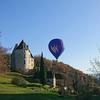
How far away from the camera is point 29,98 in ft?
143

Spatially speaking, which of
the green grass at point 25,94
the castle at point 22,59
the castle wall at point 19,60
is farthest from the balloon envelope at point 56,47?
the castle wall at point 19,60

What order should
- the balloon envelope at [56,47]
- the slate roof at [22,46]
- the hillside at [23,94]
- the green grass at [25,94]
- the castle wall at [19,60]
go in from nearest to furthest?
the green grass at [25,94], the hillside at [23,94], the balloon envelope at [56,47], the castle wall at [19,60], the slate roof at [22,46]

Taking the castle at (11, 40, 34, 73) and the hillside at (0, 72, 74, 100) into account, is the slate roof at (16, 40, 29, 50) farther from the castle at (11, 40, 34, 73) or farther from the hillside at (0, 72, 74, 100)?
the hillside at (0, 72, 74, 100)

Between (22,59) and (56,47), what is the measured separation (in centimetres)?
6000

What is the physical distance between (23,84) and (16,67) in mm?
49948

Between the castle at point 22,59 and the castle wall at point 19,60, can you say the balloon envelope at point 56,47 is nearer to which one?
the castle at point 22,59

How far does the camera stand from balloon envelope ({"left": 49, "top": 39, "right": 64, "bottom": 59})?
66312mm

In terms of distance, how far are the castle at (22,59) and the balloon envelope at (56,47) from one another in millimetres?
52236

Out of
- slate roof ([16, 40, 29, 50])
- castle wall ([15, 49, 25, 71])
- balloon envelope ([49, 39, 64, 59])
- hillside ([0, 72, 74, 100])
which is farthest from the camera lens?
slate roof ([16, 40, 29, 50])

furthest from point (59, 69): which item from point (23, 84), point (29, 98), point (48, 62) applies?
point (29, 98)

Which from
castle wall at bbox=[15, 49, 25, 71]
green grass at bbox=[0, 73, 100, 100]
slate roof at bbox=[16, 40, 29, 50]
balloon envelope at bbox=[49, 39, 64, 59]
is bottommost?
green grass at bbox=[0, 73, 100, 100]

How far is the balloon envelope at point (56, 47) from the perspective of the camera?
6631 cm

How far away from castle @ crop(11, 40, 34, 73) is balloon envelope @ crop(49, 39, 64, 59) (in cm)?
5224

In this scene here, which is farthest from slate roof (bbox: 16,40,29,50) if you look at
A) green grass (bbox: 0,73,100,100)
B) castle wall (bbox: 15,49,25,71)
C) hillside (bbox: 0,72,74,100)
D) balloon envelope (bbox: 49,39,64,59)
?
Result: green grass (bbox: 0,73,100,100)
